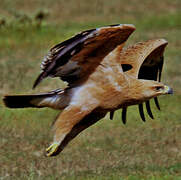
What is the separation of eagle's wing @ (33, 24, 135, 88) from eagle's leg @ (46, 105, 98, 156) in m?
0.39

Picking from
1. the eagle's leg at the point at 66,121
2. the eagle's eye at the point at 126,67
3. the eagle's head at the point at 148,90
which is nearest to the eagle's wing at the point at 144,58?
the eagle's eye at the point at 126,67

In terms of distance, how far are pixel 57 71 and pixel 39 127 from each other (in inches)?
95.5

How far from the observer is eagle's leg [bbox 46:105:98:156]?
286 inches

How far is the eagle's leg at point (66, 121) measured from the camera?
727cm

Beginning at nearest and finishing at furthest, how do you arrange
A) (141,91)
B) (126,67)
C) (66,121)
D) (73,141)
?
(66,121)
(141,91)
(126,67)
(73,141)

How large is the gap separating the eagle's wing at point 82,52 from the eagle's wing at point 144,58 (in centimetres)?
73

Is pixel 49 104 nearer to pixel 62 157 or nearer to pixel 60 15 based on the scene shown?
pixel 62 157

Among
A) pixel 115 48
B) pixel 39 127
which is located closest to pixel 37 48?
pixel 39 127

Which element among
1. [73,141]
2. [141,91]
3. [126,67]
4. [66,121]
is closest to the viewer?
[66,121]

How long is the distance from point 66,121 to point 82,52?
0.83 meters

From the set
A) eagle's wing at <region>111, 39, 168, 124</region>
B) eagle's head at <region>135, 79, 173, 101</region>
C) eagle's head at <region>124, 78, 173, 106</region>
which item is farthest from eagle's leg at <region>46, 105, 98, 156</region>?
eagle's wing at <region>111, 39, 168, 124</region>

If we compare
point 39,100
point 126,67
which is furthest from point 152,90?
point 39,100

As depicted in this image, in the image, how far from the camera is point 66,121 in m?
7.35

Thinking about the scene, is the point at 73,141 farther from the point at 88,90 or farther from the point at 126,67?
the point at 88,90
